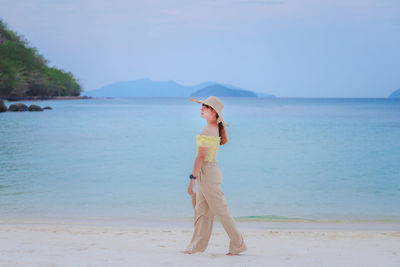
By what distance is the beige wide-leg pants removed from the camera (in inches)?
171

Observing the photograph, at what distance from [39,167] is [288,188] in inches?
318

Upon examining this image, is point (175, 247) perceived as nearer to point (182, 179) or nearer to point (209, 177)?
point (209, 177)

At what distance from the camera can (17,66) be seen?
270 ft

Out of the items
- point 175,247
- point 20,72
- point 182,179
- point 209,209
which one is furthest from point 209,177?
point 20,72

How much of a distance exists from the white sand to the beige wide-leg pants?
5.6 inches

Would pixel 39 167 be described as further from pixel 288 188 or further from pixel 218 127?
pixel 218 127

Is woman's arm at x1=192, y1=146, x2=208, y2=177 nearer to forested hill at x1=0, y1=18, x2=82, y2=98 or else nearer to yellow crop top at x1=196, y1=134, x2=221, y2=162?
yellow crop top at x1=196, y1=134, x2=221, y2=162

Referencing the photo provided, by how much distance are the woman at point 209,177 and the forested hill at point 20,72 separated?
7490cm

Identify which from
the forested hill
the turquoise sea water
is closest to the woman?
the turquoise sea water

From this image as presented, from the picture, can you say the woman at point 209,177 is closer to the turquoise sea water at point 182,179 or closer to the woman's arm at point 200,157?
the woman's arm at point 200,157

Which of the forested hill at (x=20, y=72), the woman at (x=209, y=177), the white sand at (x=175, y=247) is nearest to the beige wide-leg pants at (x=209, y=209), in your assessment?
the woman at (x=209, y=177)

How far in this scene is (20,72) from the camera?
82688 millimetres

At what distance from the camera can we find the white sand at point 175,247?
4.38 metres

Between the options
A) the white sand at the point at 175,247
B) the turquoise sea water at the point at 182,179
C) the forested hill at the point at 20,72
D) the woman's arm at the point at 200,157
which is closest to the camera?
the woman's arm at the point at 200,157
